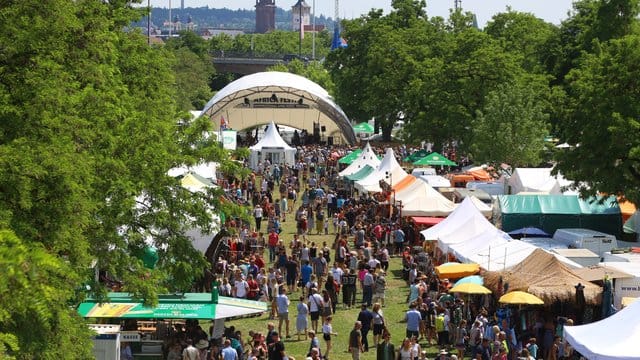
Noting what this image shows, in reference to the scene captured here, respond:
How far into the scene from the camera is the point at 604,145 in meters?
31.1

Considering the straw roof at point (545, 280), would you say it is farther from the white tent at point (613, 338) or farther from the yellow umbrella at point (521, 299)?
the white tent at point (613, 338)

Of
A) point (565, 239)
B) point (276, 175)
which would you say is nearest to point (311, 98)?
point (276, 175)

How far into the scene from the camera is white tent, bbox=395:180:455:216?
35.2m

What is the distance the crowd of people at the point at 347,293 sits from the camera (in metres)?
20.8

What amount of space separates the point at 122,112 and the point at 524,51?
60076 millimetres

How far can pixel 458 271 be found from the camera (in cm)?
2544

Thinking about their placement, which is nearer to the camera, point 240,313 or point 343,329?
point 240,313

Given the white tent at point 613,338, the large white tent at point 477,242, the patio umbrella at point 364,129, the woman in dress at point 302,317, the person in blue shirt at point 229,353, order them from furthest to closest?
the patio umbrella at point 364,129
the large white tent at point 477,242
the woman in dress at point 302,317
the person in blue shirt at point 229,353
the white tent at point 613,338

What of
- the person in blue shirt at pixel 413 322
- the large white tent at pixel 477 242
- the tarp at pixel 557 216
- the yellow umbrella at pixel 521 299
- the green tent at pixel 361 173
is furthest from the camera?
the green tent at pixel 361 173

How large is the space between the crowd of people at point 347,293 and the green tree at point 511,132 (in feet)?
26.2

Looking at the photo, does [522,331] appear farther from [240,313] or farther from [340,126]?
[340,126]

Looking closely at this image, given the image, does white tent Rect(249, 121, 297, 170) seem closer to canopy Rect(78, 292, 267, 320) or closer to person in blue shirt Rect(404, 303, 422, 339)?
person in blue shirt Rect(404, 303, 422, 339)

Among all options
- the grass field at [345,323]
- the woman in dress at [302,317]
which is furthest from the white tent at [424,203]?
the woman in dress at [302,317]

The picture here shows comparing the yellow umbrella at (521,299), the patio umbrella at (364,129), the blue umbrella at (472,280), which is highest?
the patio umbrella at (364,129)
